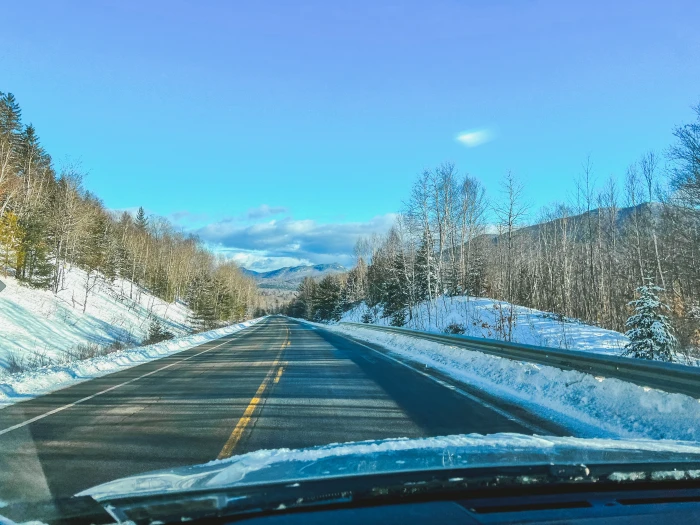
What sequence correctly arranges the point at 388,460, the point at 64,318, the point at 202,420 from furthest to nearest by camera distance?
the point at 64,318
the point at 202,420
the point at 388,460

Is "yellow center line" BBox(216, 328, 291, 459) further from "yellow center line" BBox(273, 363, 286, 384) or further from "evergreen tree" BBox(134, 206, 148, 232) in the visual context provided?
"evergreen tree" BBox(134, 206, 148, 232)

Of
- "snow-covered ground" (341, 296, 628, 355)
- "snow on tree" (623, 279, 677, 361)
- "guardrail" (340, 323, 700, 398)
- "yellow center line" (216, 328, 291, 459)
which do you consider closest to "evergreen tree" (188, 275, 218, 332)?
"snow-covered ground" (341, 296, 628, 355)

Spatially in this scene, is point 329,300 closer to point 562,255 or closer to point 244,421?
point 562,255

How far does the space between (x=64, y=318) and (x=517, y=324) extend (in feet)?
106

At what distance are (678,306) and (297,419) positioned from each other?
22.2 meters

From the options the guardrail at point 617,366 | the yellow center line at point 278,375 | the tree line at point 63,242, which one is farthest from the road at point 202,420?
the tree line at point 63,242

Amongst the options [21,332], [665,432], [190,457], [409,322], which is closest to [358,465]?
[190,457]

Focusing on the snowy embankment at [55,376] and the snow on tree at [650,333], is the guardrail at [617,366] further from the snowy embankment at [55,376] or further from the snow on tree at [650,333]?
the snowy embankment at [55,376]

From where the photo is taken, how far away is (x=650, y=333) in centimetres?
1481

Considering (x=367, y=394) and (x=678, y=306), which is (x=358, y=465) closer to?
(x=367, y=394)

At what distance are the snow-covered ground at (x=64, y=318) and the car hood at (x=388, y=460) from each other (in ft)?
70.2

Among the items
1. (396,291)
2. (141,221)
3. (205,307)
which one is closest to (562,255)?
(396,291)

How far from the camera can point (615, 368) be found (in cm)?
768

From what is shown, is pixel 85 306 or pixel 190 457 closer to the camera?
pixel 190 457
